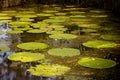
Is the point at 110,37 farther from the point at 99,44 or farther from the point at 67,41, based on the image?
the point at 67,41

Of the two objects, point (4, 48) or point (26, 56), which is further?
point (4, 48)

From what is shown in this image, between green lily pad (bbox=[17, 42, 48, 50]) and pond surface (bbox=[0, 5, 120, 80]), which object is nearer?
pond surface (bbox=[0, 5, 120, 80])

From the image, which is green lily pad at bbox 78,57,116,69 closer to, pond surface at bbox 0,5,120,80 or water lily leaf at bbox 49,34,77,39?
pond surface at bbox 0,5,120,80

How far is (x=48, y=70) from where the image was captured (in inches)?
97.9

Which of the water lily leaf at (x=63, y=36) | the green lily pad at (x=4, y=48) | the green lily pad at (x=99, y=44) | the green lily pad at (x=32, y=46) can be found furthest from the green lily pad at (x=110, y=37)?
the green lily pad at (x=4, y=48)

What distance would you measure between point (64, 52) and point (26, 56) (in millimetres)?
444

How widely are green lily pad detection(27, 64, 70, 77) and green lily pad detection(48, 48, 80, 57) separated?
1.27ft

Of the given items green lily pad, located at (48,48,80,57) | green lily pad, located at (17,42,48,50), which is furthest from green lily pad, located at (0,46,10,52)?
green lily pad, located at (48,48,80,57)

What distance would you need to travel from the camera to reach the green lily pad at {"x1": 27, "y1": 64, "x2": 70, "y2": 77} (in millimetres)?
2404

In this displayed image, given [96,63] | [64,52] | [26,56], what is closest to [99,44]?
[64,52]

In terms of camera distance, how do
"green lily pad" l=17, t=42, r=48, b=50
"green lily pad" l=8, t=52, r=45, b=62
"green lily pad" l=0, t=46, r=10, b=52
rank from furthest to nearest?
"green lily pad" l=17, t=42, r=48, b=50 → "green lily pad" l=0, t=46, r=10, b=52 → "green lily pad" l=8, t=52, r=45, b=62

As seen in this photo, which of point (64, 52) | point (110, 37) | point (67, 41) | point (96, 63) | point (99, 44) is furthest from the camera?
point (110, 37)

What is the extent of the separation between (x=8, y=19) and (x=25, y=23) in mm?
575

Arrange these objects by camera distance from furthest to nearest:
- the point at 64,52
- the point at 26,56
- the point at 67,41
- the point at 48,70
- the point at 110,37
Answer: the point at 110,37
the point at 67,41
the point at 64,52
the point at 26,56
the point at 48,70
